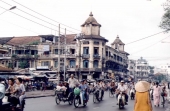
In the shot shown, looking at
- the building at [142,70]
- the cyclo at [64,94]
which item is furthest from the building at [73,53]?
the building at [142,70]

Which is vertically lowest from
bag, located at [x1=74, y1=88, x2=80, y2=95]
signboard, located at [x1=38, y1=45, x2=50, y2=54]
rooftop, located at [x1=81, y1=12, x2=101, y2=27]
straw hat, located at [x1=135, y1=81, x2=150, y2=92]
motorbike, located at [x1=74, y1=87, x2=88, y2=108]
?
motorbike, located at [x1=74, y1=87, x2=88, y2=108]

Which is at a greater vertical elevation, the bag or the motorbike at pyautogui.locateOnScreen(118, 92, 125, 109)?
the bag

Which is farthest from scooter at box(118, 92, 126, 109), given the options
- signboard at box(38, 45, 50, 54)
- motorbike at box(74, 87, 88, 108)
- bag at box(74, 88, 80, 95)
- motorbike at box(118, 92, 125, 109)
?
signboard at box(38, 45, 50, 54)

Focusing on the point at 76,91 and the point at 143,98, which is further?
the point at 76,91

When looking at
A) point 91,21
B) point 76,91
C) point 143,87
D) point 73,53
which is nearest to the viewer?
point 143,87

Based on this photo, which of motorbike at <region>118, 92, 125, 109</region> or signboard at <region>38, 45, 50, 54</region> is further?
signboard at <region>38, 45, 50, 54</region>

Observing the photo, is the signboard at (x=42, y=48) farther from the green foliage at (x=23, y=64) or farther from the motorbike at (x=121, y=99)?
the motorbike at (x=121, y=99)

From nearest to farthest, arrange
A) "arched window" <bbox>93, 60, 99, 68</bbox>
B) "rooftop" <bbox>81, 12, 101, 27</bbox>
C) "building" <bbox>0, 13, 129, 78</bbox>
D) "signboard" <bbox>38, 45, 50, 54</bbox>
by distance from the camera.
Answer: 1. "signboard" <bbox>38, 45, 50, 54</bbox>
2. "building" <bbox>0, 13, 129, 78</bbox>
3. "arched window" <bbox>93, 60, 99, 68</bbox>
4. "rooftop" <bbox>81, 12, 101, 27</bbox>

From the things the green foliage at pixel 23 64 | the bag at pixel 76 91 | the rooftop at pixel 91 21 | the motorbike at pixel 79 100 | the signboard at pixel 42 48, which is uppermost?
the rooftop at pixel 91 21

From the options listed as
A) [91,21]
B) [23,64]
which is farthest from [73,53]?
[23,64]

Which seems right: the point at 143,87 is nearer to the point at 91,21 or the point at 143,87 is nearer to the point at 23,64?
the point at 23,64

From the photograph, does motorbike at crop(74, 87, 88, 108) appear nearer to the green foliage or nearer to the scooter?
the scooter

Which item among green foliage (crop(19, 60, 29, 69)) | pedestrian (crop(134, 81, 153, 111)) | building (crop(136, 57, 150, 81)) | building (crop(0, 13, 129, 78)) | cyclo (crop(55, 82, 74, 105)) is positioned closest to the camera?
pedestrian (crop(134, 81, 153, 111))

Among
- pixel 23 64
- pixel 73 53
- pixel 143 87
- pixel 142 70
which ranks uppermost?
pixel 73 53
